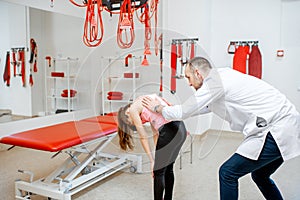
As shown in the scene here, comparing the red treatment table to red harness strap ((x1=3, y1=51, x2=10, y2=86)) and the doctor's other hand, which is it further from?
red harness strap ((x1=3, y1=51, x2=10, y2=86))

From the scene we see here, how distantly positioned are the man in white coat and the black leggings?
0.24 meters

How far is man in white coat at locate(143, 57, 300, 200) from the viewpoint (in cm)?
163

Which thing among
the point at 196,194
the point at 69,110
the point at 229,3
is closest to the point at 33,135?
the point at 196,194

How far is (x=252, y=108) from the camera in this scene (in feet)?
5.44

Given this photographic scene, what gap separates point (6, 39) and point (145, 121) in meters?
2.66

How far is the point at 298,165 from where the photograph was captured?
3.25m

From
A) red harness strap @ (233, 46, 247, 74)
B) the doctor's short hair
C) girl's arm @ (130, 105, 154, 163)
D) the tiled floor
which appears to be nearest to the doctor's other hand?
girl's arm @ (130, 105, 154, 163)

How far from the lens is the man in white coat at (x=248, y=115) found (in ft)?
5.34

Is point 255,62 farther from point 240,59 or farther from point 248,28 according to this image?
point 248,28

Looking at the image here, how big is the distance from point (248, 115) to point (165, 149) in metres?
0.55

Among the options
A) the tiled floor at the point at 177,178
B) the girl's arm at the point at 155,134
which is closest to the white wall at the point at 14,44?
the tiled floor at the point at 177,178

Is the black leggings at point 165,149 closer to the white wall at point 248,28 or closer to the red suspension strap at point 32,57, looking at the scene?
the white wall at point 248,28

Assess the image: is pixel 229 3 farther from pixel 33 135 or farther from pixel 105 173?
pixel 33 135

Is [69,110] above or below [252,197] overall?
above
